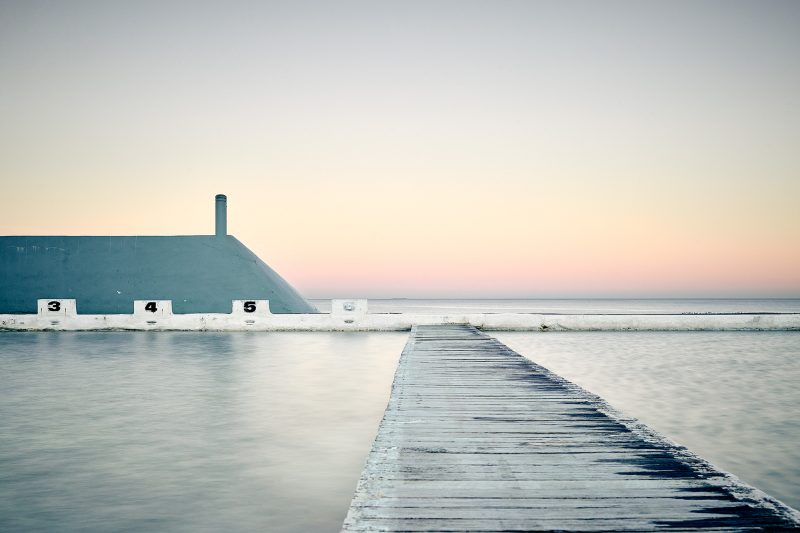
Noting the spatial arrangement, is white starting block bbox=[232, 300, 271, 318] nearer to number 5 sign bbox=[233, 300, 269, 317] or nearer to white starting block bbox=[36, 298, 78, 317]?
number 5 sign bbox=[233, 300, 269, 317]

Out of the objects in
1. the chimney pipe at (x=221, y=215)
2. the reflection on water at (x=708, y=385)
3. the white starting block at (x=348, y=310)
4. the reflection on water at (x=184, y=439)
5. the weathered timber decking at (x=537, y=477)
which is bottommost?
the reflection on water at (x=708, y=385)

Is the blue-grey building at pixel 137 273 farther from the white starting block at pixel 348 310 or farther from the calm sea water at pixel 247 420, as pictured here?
the calm sea water at pixel 247 420

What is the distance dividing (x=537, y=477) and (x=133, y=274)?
36513 millimetres

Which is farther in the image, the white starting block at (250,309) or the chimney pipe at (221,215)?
the chimney pipe at (221,215)

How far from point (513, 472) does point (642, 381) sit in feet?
39.9

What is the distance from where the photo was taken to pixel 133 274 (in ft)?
123

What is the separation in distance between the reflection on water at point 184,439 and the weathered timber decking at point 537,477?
1269 mm

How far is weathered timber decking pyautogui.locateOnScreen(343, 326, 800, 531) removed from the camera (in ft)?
14.2

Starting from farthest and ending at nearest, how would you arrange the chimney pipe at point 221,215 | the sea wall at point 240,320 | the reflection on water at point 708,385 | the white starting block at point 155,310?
1. the chimney pipe at point 221,215
2. the white starting block at point 155,310
3. the sea wall at point 240,320
4. the reflection on water at point 708,385

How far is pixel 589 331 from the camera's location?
101ft

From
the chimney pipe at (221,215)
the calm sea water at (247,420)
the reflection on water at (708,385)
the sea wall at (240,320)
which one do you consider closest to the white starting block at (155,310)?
the sea wall at (240,320)

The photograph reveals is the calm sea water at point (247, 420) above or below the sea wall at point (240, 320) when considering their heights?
below

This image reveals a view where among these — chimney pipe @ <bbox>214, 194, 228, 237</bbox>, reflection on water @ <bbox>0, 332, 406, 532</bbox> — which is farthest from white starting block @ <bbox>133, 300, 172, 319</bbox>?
chimney pipe @ <bbox>214, 194, 228, 237</bbox>

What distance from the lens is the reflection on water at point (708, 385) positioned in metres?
9.27
